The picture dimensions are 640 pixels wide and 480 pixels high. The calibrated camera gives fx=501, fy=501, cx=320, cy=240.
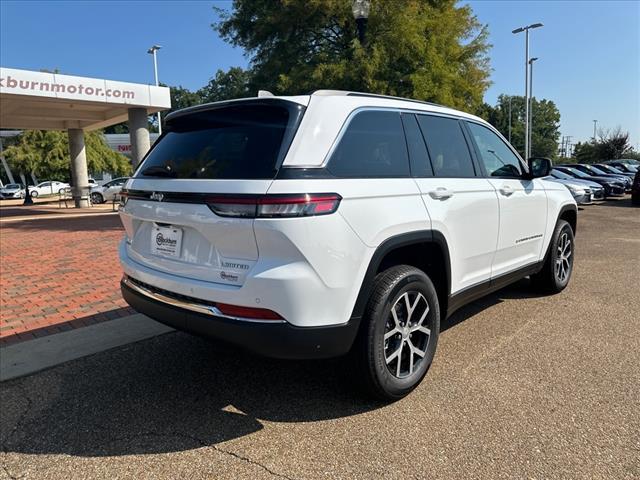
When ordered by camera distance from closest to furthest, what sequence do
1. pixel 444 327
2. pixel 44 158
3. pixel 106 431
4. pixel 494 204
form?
pixel 106 431 < pixel 494 204 < pixel 444 327 < pixel 44 158

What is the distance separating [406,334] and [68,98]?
1658 centimetres

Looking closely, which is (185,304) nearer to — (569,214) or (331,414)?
(331,414)

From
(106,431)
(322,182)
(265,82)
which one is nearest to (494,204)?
(322,182)

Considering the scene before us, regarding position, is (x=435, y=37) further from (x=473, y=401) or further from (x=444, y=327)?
(x=473, y=401)

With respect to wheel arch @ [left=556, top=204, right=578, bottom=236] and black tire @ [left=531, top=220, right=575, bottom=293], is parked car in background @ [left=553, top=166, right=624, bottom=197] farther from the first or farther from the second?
black tire @ [left=531, top=220, right=575, bottom=293]

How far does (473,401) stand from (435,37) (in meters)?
12.1

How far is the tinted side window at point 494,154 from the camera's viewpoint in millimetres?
4355

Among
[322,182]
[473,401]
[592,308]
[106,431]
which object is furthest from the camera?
[592,308]

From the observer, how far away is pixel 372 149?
10.3 feet

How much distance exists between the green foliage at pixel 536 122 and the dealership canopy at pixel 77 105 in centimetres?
8358

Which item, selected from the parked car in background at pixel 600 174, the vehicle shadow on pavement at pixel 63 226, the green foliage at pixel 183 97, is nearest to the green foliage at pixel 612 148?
the parked car in background at pixel 600 174

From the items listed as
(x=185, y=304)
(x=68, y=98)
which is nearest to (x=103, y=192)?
(x=68, y=98)

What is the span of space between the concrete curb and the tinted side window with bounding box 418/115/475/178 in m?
2.86

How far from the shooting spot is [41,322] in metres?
5.08
